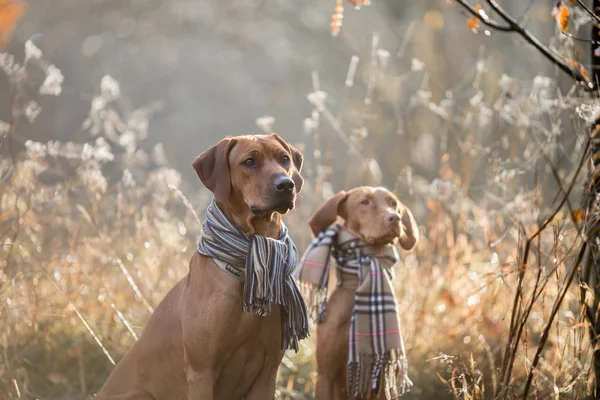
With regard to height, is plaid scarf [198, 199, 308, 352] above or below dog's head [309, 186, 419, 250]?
below

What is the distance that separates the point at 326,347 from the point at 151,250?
2619 mm

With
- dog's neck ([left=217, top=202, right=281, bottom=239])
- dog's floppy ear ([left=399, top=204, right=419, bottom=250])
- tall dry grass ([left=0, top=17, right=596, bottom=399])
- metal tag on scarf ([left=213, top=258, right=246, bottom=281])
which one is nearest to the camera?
metal tag on scarf ([left=213, top=258, right=246, bottom=281])

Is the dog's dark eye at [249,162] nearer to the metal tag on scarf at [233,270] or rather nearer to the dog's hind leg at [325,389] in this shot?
the metal tag on scarf at [233,270]

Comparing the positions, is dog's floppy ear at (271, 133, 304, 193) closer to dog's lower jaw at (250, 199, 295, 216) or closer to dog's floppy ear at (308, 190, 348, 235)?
dog's lower jaw at (250, 199, 295, 216)

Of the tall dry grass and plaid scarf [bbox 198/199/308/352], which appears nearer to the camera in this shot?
plaid scarf [bbox 198/199/308/352]

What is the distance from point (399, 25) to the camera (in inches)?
603

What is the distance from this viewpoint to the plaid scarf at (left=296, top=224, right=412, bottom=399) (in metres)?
4.08

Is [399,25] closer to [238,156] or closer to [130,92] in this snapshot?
[130,92]

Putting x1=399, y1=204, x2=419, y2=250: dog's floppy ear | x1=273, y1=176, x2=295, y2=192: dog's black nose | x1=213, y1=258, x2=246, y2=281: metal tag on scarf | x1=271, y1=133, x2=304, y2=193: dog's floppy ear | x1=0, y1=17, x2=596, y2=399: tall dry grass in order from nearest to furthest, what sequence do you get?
x1=273, y1=176, x2=295, y2=192: dog's black nose → x1=213, y1=258, x2=246, y2=281: metal tag on scarf → x1=271, y1=133, x2=304, y2=193: dog's floppy ear → x1=399, y1=204, x2=419, y2=250: dog's floppy ear → x1=0, y1=17, x2=596, y2=399: tall dry grass

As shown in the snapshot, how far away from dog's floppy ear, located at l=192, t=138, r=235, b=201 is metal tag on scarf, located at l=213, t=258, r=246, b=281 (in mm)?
302

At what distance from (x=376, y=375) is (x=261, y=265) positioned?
3.82 ft

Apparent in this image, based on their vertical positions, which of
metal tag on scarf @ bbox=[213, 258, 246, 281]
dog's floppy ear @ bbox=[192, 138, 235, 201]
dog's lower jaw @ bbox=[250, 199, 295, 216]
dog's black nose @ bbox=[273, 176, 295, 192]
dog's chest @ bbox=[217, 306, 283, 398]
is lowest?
dog's chest @ bbox=[217, 306, 283, 398]

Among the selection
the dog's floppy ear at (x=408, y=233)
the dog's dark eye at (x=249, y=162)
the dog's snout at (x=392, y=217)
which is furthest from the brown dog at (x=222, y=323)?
the dog's floppy ear at (x=408, y=233)

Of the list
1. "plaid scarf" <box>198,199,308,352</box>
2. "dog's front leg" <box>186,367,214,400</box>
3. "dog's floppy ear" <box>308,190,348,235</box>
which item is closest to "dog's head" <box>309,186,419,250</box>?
"dog's floppy ear" <box>308,190,348,235</box>
